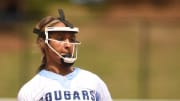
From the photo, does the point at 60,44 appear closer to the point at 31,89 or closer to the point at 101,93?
the point at 31,89

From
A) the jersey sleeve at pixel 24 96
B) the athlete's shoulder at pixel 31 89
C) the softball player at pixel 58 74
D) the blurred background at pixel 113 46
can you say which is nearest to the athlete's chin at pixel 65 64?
the softball player at pixel 58 74

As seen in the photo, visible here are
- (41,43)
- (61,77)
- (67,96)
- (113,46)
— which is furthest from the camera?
(113,46)

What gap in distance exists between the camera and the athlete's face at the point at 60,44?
5.08 m

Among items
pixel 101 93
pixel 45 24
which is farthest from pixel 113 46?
pixel 45 24

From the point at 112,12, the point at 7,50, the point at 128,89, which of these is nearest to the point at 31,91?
the point at 128,89

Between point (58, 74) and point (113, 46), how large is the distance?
731 inches

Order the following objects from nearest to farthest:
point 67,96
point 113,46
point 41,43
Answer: point 67,96, point 41,43, point 113,46

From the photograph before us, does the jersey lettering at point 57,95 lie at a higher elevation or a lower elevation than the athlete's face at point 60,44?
lower

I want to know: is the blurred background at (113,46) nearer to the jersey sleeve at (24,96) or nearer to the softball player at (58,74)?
the softball player at (58,74)

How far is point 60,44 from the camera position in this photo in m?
5.09

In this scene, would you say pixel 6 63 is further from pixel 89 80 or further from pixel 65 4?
pixel 89 80

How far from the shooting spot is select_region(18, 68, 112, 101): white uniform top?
16.5ft

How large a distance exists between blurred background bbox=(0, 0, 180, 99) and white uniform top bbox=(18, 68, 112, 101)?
1026 cm

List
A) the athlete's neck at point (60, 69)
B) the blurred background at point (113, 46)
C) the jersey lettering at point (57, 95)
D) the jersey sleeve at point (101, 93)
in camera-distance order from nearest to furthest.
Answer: the jersey lettering at point (57, 95) → the athlete's neck at point (60, 69) → the jersey sleeve at point (101, 93) → the blurred background at point (113, 46)
